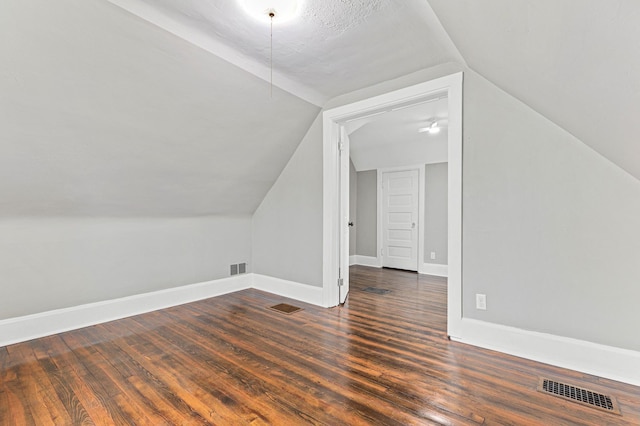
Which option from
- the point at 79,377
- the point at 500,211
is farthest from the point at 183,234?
the point at 500,211

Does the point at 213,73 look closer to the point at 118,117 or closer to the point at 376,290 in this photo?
the point at 118,117

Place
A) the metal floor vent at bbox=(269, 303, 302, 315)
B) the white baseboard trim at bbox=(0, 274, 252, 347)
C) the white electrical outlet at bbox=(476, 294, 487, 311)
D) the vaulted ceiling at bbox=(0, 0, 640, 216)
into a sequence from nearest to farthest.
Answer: the vaulted ceiling at bbox=(0, 0, 640, 216) < the white electrical outlet at bbox=(476, 294, 487, 311) < the white baseboard trim at bbox=(0, 274, 252, 347) < the metal floor vent at bbox=(269, 303, 302, 315)

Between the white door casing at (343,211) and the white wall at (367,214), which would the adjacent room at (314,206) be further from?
the white wall at (367,214)

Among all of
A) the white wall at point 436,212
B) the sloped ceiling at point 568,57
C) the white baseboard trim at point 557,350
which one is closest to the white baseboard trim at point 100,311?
the white baseboard trim at point 557,350

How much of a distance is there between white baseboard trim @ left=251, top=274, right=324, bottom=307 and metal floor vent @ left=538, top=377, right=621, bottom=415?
221 cm

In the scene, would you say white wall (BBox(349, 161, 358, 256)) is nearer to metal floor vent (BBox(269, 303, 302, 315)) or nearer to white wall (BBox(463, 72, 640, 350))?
metal floor vent (BBox(269, 303, 302, 315))

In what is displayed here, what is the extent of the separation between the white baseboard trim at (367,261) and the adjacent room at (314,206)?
2576 millimetres

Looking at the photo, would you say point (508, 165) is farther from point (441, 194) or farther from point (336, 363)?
point (441, 194)

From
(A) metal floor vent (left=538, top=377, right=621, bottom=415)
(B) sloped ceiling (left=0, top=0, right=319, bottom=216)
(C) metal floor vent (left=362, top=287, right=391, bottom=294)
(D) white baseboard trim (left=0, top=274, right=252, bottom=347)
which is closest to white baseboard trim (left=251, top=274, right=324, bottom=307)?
(D) white baseboard trim (left=0, top=274, right=252, bottom=347)

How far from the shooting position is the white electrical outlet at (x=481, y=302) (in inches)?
101

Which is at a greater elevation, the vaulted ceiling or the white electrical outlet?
the vaulted ceiling

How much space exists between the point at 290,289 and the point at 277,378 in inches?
77.5

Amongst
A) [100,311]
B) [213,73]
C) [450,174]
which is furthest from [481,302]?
[100,311]

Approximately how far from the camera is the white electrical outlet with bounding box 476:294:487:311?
2.57 metres
